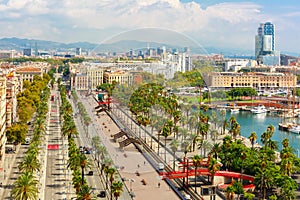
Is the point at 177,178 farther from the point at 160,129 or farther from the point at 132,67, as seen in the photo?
the point at 132,67

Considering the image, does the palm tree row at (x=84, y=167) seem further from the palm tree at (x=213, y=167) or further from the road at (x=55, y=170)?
the palm tree at (x=213, y=167)

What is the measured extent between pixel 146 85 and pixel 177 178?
932cm

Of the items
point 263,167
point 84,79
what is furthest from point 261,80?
point 263,167

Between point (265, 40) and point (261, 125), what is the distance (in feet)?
398

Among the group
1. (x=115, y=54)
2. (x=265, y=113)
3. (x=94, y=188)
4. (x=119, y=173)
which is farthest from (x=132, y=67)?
(x=265, y=113)

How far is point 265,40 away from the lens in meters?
160

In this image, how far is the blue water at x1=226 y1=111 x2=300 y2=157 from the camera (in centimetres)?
3697

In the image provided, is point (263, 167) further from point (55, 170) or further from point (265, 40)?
point (265, 40)

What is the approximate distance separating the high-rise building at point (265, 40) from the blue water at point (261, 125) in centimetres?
10660

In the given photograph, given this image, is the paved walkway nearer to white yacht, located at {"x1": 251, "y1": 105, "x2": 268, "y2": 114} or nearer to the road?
the road

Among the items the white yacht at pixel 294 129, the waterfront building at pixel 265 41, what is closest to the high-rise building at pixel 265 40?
the waterfront building at pixel 265 41

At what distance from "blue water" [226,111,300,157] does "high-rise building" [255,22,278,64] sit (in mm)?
106596

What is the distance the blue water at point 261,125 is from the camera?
3697 centimetres

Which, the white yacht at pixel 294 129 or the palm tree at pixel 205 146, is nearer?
the palm tree at pixel 205 146
